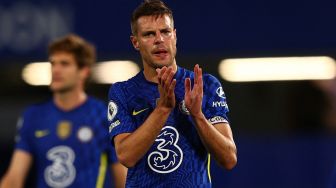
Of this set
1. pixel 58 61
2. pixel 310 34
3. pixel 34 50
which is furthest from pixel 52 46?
pixel 310 34

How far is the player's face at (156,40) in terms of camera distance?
430 cm

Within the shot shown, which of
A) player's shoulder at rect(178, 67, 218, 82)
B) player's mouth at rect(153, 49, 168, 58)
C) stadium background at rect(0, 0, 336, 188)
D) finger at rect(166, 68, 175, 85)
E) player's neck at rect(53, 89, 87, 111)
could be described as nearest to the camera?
finger at rect(166, 68, 175, 85)

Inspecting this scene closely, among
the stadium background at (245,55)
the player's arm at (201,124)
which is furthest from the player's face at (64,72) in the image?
the player's arm at (201,124)

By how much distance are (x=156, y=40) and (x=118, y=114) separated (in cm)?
42

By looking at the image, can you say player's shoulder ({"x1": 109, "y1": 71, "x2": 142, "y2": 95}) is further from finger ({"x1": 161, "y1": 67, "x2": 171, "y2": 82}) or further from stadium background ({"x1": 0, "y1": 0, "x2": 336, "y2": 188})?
stadium background ({"x1": 0, "y1": 0, "x2": 336, "y2": 188})

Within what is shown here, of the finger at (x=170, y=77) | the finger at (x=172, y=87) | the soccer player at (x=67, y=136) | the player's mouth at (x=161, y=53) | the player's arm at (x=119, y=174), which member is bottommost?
the player's arm at (x=119, y=174)

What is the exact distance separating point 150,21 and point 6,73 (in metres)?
5.03

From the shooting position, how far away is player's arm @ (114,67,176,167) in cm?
408

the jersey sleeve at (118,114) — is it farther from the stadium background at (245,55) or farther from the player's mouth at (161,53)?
the stadium background at (245,55)

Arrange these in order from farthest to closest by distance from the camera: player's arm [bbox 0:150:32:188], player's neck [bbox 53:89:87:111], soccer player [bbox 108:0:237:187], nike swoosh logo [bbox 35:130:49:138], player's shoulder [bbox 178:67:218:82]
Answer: player's neck [bbox 53:89:87:111], nike swoosh logo [bbox 35:130:49:138], player's arm [bbox 0:150:32:188], player's shoulder [bbox 178:67:218:82], soccer player [bbox 108:0:237:187]

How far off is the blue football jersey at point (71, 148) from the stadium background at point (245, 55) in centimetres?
216

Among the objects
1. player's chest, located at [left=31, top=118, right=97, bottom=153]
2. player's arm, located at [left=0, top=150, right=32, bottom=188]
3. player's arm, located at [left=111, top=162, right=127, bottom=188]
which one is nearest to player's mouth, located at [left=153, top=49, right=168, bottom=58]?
player's arm, located at [left=111, top=162, right=127, bottom=188]

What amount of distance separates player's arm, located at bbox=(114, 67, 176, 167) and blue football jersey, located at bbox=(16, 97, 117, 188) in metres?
2.32

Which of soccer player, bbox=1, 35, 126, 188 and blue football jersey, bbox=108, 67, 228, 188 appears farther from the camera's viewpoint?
soccer player, bbox=1, 35, 126, 188
